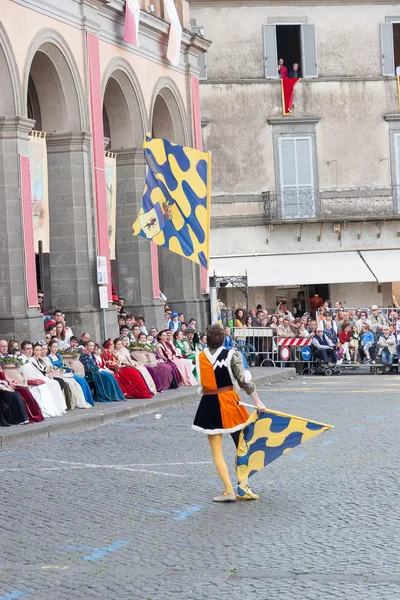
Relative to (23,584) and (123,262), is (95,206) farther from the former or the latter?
(23,584)

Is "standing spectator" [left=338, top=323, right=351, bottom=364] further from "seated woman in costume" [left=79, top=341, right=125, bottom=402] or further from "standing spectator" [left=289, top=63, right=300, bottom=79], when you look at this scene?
"standing spectator" [left=289, top=63, right=300, bottom=79]

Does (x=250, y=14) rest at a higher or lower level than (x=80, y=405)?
higher

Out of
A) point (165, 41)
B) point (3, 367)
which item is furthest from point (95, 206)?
point (3, 367)

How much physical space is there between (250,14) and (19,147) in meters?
19.4

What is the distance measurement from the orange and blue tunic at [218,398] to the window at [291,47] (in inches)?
1217

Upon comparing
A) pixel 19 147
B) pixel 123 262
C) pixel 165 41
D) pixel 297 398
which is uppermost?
pixel 165 41

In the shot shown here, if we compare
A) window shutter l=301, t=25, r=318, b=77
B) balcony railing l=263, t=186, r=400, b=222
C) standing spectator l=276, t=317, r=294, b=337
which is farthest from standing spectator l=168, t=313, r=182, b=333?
window shutter l=301, t=25, r=318, b=77

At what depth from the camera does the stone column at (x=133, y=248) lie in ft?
101

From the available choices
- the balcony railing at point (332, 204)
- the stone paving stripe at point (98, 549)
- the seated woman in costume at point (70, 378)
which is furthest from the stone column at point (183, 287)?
the stone paving stripe at point (98, 549)

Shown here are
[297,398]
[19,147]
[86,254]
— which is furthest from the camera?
[86,254]

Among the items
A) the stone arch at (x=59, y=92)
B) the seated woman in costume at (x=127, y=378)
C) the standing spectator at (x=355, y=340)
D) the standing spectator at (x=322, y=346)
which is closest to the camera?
the seated woman in costume at (x=127, y=378)

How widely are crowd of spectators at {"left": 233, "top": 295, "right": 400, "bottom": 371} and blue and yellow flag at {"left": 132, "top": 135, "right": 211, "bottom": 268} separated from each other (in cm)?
564

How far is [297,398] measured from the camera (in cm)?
2230

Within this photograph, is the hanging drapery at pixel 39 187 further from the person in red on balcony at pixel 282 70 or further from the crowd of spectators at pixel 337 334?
the person in red on balcony at pixel 282 70
